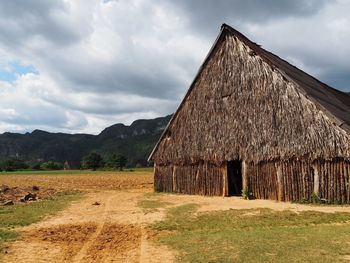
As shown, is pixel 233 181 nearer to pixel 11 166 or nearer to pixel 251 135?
pixel 251 135

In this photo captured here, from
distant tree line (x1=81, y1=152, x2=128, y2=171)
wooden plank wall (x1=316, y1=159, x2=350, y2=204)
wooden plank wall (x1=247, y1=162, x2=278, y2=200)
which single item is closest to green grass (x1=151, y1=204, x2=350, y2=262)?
wooden plank wall (x1=316, y1=159, x2=350, y2=204)

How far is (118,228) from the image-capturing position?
11.9 m

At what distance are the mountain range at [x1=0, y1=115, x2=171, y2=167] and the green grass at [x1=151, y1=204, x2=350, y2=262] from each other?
5254 inches

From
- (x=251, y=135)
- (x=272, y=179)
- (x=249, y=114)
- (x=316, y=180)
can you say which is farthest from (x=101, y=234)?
(x=249, y=114)

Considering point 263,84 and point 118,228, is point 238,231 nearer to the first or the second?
point 118,228

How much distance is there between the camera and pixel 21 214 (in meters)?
14.6

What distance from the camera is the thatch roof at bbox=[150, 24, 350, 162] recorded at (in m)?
16.6

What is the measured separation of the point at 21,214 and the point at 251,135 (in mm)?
10696

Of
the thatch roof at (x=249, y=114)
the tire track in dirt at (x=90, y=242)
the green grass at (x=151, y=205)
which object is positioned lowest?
the tire track in dirt at (x=90, y=242)

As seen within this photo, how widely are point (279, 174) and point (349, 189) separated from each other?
310cm

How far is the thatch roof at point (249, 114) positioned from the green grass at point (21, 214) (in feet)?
24.5

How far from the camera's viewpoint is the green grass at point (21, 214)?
428 inches

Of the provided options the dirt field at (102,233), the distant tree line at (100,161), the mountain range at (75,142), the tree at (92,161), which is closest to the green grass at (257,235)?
the dirt field at (102,233)

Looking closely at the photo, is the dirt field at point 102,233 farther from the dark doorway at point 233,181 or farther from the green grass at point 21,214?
the dark doorway at point 233,181
